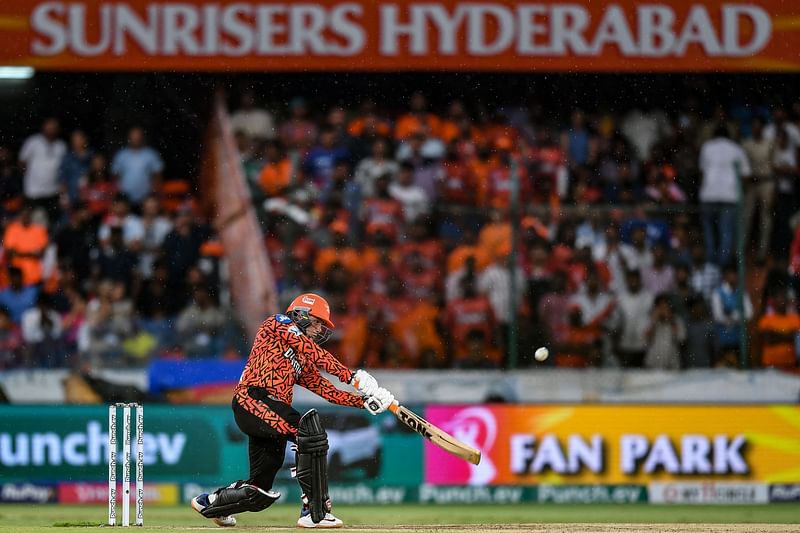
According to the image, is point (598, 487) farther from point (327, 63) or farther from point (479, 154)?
point (327, 63)

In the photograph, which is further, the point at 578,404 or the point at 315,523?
the point at 578,404

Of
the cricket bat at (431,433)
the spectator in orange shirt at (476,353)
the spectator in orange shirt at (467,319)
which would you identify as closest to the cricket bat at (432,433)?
the cricket bat at (431,433)

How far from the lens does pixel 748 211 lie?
712 inches

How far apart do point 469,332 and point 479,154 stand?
3002 mm

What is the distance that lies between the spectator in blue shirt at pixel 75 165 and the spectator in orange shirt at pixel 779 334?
881 cm

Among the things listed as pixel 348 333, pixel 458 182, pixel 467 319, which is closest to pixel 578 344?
pixel 467 319

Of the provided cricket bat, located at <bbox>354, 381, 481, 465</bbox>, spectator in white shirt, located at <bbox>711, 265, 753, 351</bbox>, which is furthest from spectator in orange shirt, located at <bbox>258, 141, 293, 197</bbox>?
cricket bat, located at <bbox>354, 381, 481, 465</bbox>

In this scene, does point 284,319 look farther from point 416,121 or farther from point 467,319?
point 416,121

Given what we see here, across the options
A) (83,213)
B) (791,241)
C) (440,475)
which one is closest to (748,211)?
(791,241)

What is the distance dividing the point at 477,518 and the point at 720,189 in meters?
6.20

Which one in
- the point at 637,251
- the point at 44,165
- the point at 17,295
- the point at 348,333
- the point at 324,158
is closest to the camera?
the point at 348,333

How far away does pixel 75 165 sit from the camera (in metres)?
19.9

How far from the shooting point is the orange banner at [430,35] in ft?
63.2

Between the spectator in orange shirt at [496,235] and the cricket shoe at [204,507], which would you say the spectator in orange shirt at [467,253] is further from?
the cricket shoe at [204,507]
